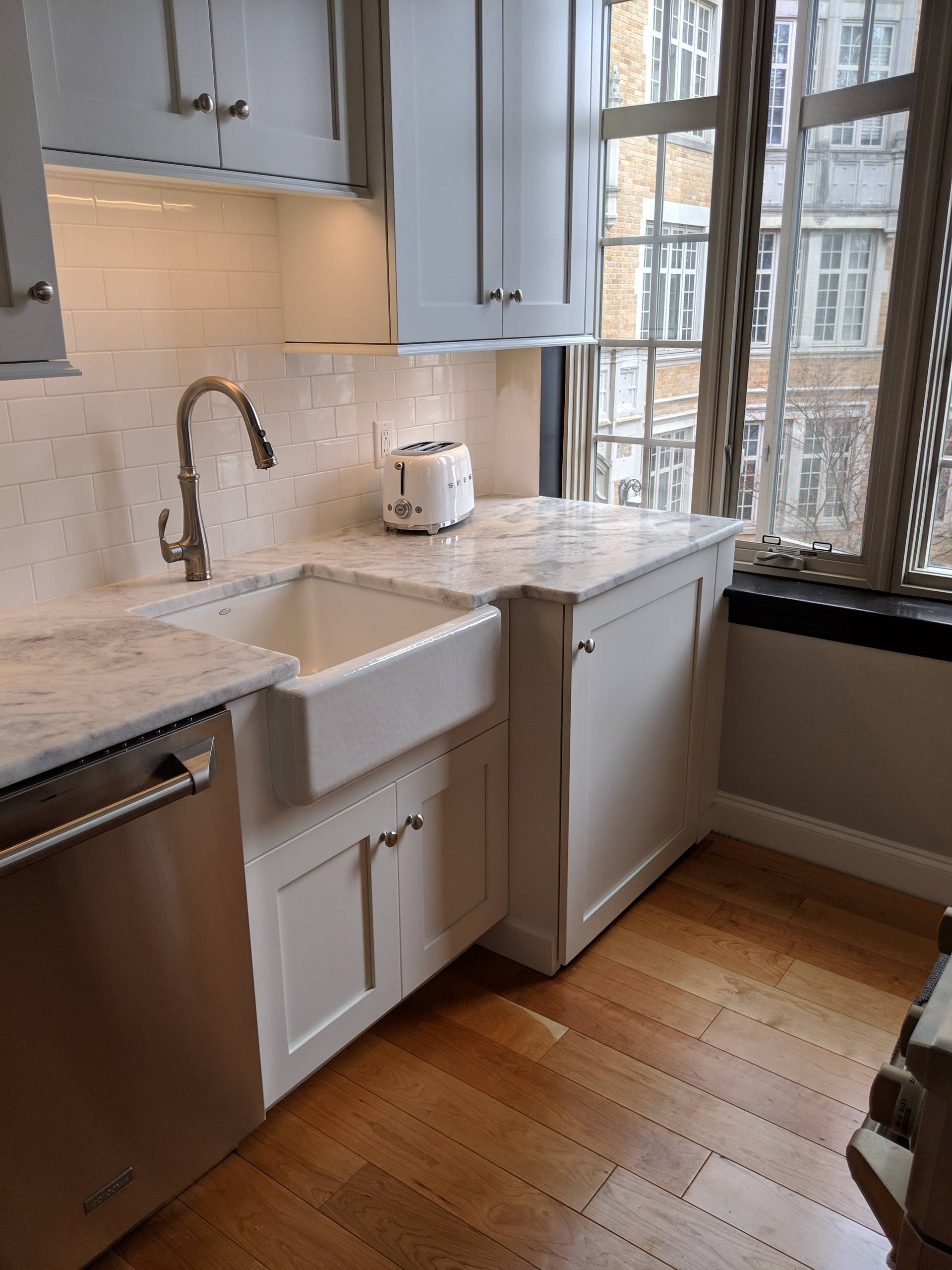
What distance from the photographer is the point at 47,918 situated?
1.29 metres

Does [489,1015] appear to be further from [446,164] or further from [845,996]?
[446,164]

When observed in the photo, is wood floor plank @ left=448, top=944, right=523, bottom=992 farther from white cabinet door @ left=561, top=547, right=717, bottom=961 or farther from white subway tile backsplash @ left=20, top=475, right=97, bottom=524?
white subway tile backsplash @ left=20, top=475, right=97, bottom=524

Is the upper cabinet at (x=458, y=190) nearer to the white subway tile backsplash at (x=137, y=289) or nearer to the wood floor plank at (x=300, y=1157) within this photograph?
the white subway tile backsplash at (x=137, y=289)

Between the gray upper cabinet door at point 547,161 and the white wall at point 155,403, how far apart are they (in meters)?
0.47

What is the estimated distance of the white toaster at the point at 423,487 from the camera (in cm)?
240

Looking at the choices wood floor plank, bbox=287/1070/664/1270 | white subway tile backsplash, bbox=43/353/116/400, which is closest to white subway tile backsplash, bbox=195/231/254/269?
white subway tile backsplash, bbox=43/353/116/400

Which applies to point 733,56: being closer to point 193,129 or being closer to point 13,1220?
point 193,129

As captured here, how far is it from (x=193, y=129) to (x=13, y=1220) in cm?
170

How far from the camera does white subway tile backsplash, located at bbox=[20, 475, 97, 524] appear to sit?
6.05ft

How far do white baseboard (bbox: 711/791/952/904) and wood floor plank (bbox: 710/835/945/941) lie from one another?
0.02 metres

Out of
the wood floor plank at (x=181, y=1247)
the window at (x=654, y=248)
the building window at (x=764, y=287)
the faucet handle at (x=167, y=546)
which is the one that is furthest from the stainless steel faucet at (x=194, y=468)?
the building window at (x=764, y=287)

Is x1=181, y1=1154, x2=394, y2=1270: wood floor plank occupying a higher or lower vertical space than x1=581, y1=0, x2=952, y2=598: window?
lower

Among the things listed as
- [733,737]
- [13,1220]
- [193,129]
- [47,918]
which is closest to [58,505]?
[193,129]

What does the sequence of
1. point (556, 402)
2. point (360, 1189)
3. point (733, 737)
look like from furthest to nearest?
point (556, 402)
point (733, 737)
point (360, 1189)
